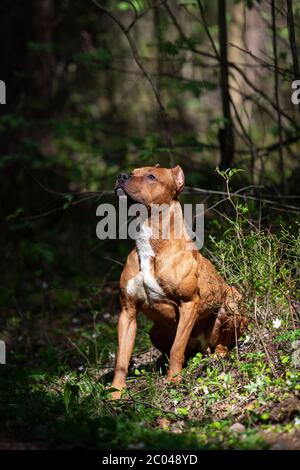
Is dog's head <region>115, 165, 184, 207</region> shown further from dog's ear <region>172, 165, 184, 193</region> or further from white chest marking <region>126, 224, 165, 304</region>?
white chest marking <region>126, 224, 165, 304</region>

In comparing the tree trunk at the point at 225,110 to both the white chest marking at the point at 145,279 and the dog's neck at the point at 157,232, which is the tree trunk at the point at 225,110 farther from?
the white chest marking at the point at 145,279

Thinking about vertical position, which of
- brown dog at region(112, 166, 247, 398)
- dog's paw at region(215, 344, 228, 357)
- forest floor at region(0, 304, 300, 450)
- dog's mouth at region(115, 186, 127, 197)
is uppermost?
dog's mouth at region(115, 186, 127, 197)

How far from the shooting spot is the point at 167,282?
5602mm

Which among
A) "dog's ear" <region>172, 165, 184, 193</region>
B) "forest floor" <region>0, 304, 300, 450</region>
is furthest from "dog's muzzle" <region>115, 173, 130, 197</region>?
"forest floor" <region>0, 304, 300, 450</region>

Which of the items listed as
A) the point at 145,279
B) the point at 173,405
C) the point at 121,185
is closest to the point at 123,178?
the point at 121,185

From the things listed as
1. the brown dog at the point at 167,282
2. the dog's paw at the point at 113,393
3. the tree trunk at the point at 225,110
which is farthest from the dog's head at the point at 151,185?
the tree trunk at the point at 225,110

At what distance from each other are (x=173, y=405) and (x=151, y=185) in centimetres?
173

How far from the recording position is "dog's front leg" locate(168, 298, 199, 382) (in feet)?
18.5

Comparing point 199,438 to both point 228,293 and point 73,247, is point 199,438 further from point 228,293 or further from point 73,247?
point 73,247

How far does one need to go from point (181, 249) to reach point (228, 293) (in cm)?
63

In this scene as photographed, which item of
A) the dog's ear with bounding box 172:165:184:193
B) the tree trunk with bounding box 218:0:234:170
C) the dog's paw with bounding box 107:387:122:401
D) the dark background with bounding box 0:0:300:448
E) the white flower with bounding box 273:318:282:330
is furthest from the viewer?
the tree trunk with bounding box 218:0:234:170

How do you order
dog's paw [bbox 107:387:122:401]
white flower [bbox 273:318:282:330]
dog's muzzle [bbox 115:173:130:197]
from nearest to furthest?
dog's paw [bbox 107:387:122:401]
white flower [bbox 273:318:282:330]
dog's muzzle [bbox 115:173:130:197]

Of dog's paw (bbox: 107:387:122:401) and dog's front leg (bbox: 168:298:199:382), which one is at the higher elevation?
dog's front leg (bbox: 168:298:199:382)

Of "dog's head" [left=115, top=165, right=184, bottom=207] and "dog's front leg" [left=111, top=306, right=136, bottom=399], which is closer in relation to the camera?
"dog's head" [left=115, top=165, right=184, bottom=207]
